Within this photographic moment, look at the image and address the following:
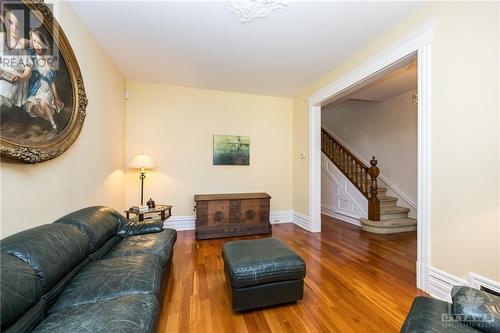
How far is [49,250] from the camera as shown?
130 cm

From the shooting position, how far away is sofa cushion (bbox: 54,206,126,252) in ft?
5.78

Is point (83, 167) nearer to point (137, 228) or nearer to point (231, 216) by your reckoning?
point (137, 228)

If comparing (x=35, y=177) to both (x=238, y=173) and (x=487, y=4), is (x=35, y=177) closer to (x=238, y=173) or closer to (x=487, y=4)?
(x=238, y=173)

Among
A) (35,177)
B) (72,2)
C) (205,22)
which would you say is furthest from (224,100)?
(35,177)

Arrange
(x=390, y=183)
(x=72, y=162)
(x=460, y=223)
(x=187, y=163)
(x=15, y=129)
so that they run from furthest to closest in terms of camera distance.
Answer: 1. (x=390, y=183)
2. (x=187, y=163)
3. (x=72, y=162)
4. (x=460, y=223)
5. (x=15, y=129)

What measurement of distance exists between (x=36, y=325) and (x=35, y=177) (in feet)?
3.52

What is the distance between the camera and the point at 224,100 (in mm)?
4266

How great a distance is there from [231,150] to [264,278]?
2.92 metres

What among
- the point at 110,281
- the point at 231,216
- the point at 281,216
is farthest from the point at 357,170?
the point at 110,281

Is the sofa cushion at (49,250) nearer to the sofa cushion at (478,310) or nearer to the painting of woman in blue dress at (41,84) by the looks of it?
the painting of woman in blue dress at (41,84)

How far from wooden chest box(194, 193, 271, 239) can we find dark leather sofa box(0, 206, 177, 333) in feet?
5.46

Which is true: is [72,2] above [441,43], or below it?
above

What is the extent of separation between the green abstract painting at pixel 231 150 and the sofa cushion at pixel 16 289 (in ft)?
10.6

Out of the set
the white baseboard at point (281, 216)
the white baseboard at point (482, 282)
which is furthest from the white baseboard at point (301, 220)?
the white baseboard at point (482, 282)
